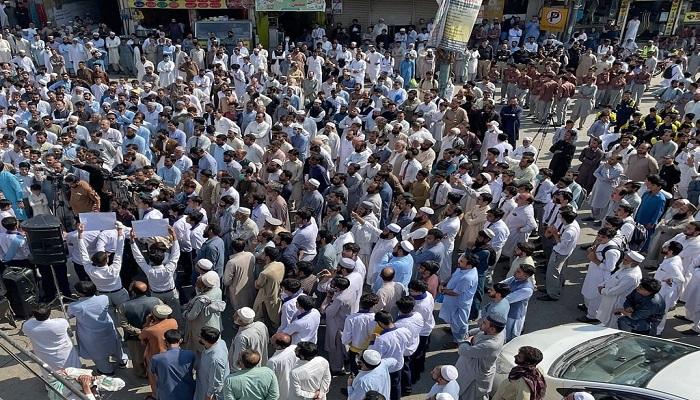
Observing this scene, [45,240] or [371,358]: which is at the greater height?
[371,358]

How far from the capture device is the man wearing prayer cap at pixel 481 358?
5.13m

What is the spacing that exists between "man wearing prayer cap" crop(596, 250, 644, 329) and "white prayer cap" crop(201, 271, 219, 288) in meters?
4.40

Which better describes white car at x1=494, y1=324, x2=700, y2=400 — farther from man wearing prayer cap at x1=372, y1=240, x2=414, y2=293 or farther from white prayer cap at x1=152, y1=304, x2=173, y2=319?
white prayer cap at x1=152, y1=304, x2=173, y2=319

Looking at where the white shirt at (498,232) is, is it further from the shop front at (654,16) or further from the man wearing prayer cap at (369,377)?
the shop front at (654,16)

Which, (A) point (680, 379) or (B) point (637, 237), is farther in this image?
(B) point (637, 237)

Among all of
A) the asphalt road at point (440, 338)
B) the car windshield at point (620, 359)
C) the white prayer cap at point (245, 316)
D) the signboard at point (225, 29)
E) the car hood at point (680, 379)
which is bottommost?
the asphalt road at point (440, 338)

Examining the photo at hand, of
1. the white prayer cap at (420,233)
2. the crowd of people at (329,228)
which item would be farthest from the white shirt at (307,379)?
the white prayer cap at (420,233)

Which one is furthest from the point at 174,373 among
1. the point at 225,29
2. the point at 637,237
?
the point at 225,29

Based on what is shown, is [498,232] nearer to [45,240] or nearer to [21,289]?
[45,240]

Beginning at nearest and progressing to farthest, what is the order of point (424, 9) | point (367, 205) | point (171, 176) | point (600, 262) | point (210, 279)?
point (210, 279) → point (600, 262) → point (367, 205) → point (171, 176) → point (424, 9)

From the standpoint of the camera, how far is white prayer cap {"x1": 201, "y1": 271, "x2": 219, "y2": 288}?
227 inches

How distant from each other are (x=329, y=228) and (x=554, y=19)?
18.7m

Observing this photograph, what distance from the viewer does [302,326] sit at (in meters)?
5.47

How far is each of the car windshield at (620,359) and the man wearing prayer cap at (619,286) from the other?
90cm
